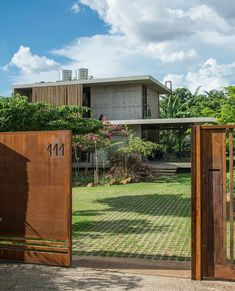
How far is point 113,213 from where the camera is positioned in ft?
40.4

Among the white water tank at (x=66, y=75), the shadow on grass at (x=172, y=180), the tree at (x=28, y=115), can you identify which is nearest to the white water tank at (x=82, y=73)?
the white water tank at (x=66, y=75)

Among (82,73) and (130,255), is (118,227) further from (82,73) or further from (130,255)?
(82,73)

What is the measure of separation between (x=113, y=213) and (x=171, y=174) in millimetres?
13296

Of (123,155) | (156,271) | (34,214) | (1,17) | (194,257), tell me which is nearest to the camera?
(194,257)

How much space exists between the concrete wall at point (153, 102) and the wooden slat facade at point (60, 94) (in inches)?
205

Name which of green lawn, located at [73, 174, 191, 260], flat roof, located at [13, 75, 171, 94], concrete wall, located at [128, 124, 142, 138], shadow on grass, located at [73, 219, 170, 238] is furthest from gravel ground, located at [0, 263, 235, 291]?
concrete wall, located at [128, 124, 142, 138]

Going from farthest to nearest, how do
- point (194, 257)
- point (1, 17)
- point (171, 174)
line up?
point (171, 174), point (1, 17), point (194, 257)

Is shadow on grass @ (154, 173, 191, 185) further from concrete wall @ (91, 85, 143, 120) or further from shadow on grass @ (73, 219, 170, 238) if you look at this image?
shadow on grass @ (73, 219, 170, 238)

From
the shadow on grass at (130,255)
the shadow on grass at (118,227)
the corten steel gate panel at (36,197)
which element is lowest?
the shadow on grass at (118,227)

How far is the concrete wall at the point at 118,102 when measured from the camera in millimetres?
29125

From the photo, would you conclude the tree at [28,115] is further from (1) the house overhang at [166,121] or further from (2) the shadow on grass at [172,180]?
(1) the house overhang at [166,121]

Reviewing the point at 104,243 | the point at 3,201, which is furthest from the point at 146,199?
the point at 3,201

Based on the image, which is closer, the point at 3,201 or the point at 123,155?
the point at 3,201

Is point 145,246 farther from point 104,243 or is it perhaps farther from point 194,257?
point 194,257
